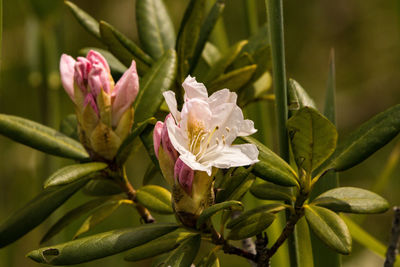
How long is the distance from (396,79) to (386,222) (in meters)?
0.58

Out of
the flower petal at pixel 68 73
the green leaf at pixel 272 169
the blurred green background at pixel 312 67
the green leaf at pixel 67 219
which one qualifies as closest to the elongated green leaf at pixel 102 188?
the green leaf at pixel 67 219

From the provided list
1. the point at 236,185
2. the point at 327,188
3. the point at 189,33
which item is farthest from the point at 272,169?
the point at 189,33

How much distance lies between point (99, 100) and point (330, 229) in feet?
1.01

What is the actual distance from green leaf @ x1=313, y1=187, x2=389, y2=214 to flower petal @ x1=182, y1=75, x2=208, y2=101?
18 centimetres

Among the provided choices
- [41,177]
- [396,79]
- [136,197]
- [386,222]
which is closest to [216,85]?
[136,197]

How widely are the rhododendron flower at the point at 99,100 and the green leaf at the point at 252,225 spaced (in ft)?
0.62

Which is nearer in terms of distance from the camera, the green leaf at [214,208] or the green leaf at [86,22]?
the green leaf at [214,208]

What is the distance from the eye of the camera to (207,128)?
662 millimetres

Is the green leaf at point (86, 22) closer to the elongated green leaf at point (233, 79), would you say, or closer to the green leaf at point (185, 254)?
the elongated green leaf at point (233, 79)

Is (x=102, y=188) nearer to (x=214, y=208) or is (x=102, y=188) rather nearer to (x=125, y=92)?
(x=125, y=92)

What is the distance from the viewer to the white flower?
24.6 inches

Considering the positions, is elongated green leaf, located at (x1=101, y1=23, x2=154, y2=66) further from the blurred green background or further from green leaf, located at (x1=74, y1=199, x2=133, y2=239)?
the blurred green background

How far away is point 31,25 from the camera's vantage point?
1.42 meters

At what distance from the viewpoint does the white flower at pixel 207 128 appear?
624 mm
